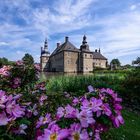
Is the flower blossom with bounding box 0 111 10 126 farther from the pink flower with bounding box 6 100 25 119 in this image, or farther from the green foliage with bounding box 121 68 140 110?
the green foliage with bounding box 121 68 140 110

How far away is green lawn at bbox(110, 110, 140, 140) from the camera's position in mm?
5598

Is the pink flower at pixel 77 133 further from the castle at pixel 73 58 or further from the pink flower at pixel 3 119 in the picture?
the castle at pixel 73 58

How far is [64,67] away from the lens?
231ft

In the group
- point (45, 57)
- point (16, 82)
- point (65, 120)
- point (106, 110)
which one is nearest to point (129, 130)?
point (16, 82)

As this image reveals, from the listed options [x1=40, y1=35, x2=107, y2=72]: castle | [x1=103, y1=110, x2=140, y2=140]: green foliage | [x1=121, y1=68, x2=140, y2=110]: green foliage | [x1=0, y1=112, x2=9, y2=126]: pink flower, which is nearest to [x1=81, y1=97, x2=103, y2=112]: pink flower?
[x1=0, y1=112, x2=9, y2=126]: pink flower

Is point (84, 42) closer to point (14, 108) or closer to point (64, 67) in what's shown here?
point (64, 67)

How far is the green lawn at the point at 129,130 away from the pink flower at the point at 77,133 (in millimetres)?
4141

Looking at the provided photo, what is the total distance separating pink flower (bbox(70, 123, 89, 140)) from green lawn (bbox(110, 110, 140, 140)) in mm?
4141

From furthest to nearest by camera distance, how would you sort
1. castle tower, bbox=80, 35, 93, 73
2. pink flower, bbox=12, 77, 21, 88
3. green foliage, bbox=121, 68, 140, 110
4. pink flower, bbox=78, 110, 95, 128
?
castle tower, bbox=80, 35, 93, 73, green foliage, bbox=121, 68, 140, 110, pink flower, bbox=12, 77, 21, 88, pink flower, bbox=78, 110, 95, 128

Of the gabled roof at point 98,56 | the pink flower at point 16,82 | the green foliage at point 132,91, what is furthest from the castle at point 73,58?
the pink flower at point 16,82

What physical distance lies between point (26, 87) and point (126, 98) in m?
5.50

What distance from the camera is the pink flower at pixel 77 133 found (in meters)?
1.35

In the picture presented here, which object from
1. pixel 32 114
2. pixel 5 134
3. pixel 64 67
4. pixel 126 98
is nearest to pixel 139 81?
pixel 126 98

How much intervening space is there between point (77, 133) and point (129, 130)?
5.14 m
